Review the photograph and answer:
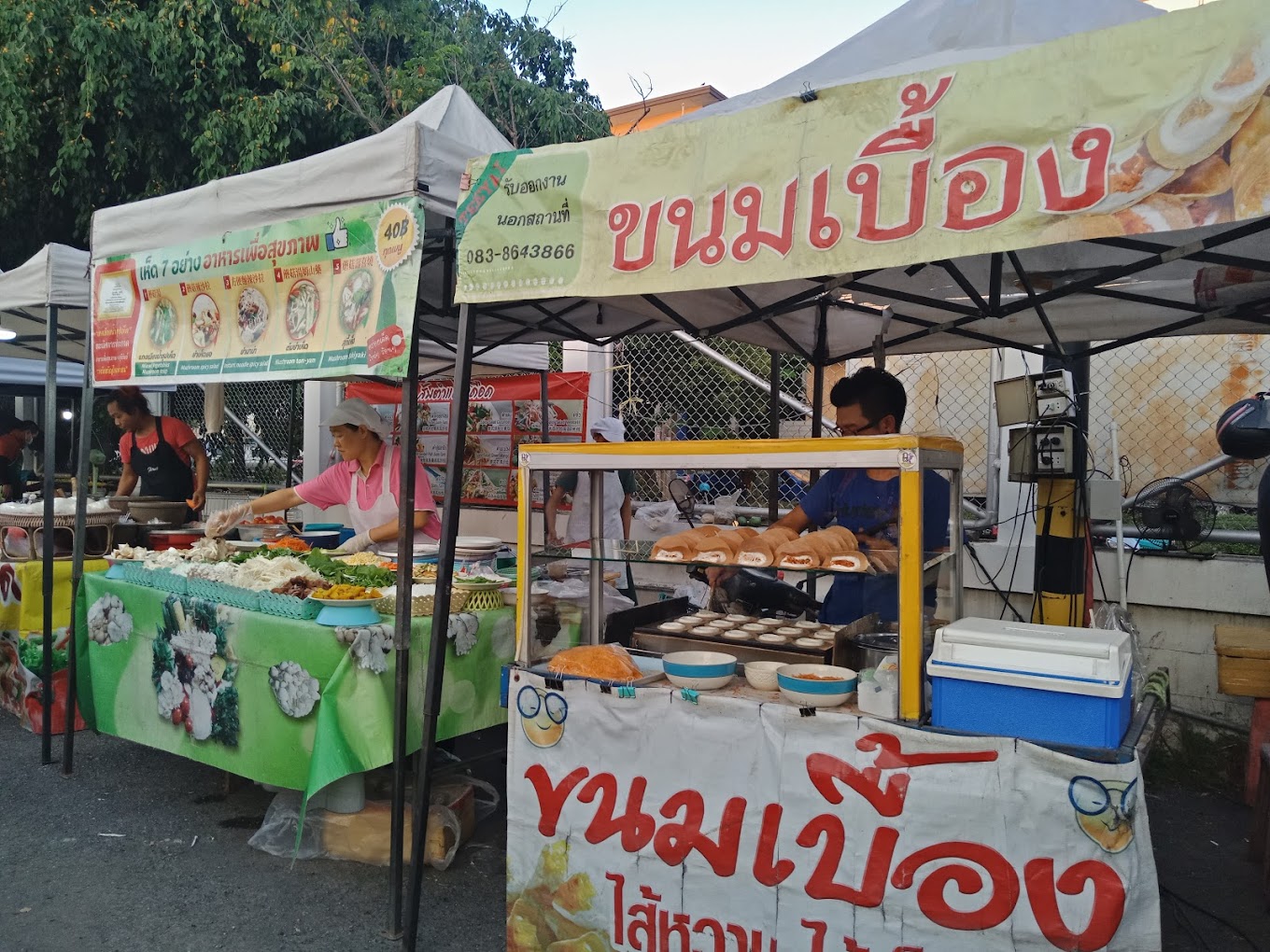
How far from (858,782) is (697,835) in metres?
0.50

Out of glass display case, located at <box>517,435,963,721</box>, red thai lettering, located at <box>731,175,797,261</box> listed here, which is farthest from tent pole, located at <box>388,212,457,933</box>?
red thai lettering, located at <box>731,175,797,261</box>

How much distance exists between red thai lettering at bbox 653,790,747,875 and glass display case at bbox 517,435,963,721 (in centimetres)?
56

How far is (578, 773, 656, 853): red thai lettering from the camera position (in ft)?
8.20

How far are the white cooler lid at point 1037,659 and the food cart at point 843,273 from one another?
0.39ft

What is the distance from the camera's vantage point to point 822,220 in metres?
2.27

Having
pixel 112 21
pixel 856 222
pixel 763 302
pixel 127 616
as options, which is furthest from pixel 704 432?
pixel 112 21

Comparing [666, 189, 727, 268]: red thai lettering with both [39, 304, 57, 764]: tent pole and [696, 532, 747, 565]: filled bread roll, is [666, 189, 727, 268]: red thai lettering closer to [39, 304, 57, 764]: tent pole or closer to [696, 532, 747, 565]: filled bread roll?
[696, 532, 747, 565]: filled bread roll

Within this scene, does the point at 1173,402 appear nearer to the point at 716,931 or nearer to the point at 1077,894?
the point at 1077,894

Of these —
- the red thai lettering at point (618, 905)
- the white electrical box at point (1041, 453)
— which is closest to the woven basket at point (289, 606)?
the red thai lettering at point (618, 905)

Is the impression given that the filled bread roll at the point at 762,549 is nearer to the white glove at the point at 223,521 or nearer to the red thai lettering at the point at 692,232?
the red thai lettering at the point at 692,232

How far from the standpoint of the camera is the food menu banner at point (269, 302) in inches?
118

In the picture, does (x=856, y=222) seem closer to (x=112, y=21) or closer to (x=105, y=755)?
(x=105, y=755)

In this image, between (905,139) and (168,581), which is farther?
(168,581)

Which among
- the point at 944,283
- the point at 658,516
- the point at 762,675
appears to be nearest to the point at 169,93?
the point at 658,516
